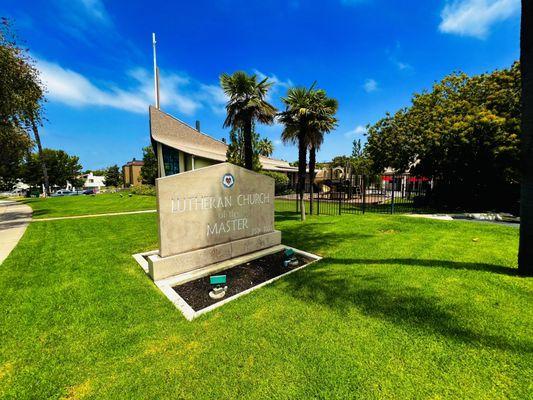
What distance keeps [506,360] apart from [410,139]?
852 inches

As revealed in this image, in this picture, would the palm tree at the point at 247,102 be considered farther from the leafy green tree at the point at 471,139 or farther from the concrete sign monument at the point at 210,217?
the leafy green tree at the point at 471,139

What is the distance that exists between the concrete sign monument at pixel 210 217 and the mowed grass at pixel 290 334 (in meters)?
0.96

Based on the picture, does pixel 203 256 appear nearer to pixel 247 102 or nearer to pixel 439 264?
pixel 439 264

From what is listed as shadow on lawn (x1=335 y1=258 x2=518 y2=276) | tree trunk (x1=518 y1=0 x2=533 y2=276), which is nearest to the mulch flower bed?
shadow on lawn (x1=335 y1=258 x2=518 y2=276)

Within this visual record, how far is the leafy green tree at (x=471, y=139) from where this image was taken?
1325 centimetres

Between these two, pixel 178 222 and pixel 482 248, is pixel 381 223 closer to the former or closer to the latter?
pixel 482 248

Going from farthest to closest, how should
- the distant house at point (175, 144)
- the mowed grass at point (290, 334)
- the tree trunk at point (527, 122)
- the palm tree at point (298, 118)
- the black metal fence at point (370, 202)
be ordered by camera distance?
the distant house at point (175, 144), the black metal fence at point (370, 202), the palm tree at point (298, 118), the tree trunk at point (527, 122), the mowed grass at point (290, 334)

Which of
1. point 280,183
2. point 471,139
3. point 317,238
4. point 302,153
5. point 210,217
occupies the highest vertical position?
point 471,139

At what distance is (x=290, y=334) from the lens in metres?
3.31

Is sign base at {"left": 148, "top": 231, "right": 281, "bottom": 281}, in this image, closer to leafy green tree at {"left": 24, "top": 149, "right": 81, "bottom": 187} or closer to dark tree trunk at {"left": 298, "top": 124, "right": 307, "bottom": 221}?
dark tree trunk at {"left": 298, "top": 124, "right": 307, "bottom": 221}

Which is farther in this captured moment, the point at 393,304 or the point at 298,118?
the point at 298,118

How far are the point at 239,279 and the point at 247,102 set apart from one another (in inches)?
417

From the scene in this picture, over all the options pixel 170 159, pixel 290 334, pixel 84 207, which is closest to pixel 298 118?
pixel 290 334

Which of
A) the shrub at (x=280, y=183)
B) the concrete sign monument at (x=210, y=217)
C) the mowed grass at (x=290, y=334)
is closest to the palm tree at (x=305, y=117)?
the concrete sign monument at (x=210, y=217)
